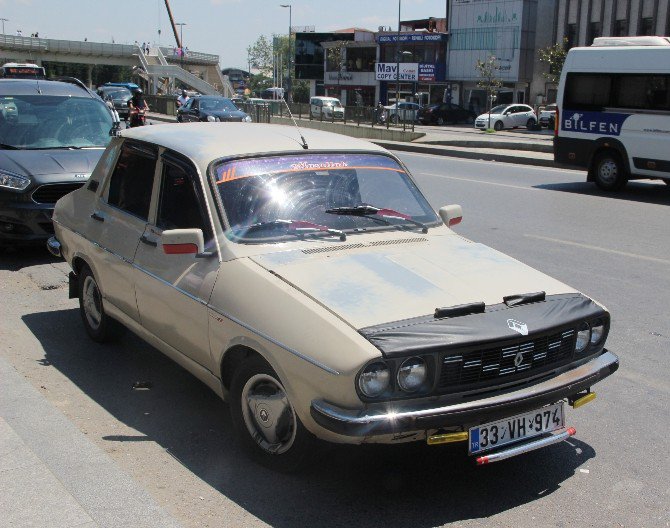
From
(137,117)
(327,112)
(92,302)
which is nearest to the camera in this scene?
(92,302)

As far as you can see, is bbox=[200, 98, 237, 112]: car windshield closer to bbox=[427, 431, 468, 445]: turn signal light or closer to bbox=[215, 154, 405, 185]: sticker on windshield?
bbox=[215, 154, 405, 185]: sticker on windshield

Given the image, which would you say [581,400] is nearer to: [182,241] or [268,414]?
[268,414]

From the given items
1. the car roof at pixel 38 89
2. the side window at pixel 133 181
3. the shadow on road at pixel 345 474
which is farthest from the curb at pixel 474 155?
the shadow on road at pixel 345 474

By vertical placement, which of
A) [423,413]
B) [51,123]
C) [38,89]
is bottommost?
[423,413]

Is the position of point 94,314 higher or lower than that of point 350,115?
lower

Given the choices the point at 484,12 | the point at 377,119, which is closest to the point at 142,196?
the point at 377,119

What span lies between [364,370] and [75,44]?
97.7m

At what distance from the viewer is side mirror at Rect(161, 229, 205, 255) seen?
4543 mm

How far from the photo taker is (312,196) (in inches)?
195

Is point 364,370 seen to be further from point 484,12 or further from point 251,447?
point 484,12

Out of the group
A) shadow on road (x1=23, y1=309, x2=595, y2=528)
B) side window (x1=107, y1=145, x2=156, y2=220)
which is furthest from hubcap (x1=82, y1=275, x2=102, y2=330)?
shadow on road (x1=23, y1=309, x2=595, y2=528)

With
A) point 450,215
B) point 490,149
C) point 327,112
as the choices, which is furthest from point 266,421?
point 327,112

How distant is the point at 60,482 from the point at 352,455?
1.44m

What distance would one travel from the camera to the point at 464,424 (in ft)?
12.3
